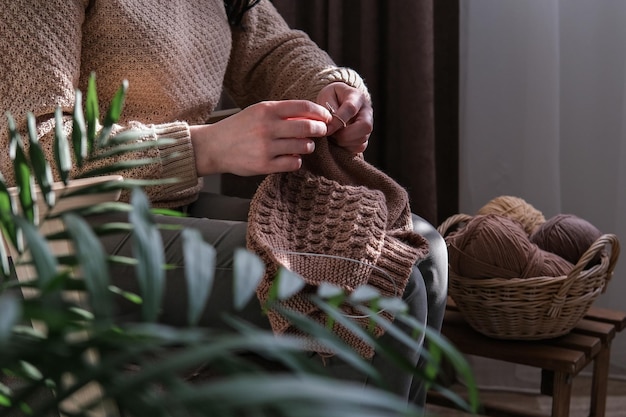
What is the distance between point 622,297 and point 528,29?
62 cm

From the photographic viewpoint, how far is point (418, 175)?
1886 millimetres

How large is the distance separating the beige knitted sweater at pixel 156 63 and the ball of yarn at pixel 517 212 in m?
0.43

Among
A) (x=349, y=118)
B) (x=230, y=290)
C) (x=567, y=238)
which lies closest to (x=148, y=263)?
(x=230, y=290)

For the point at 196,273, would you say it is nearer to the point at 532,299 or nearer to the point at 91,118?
the point at 91,118

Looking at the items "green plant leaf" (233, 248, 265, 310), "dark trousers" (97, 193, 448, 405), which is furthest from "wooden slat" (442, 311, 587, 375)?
"green plant leaf" (233, 248, 265, 310)

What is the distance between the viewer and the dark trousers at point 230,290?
97cm

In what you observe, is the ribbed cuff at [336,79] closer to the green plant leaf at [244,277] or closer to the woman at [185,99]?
the woman at [185,99]

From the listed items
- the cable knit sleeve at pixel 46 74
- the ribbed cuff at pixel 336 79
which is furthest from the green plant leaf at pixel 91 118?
the ribbed cuff at pixel 336 79

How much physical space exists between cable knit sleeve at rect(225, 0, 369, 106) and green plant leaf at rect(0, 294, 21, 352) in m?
1.10

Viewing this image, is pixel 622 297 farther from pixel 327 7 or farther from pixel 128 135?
pixel 128 135

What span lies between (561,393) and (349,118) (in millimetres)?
587

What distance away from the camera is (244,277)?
0.37 metres

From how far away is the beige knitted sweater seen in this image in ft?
3.59

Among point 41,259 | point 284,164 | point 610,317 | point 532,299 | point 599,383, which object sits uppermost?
point 41,259
